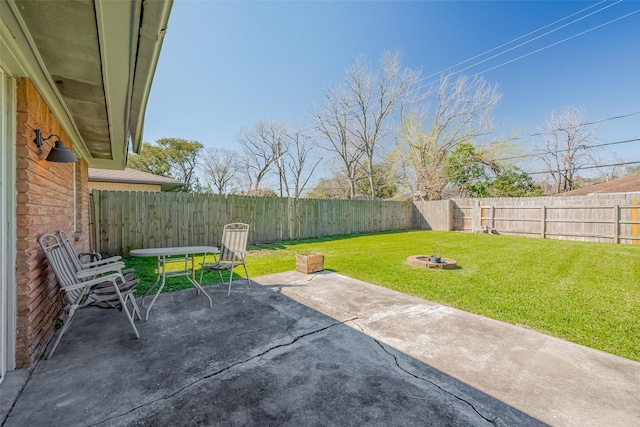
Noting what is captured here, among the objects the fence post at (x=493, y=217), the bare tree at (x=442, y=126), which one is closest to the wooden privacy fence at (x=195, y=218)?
the fence post at (x=493, y=217)

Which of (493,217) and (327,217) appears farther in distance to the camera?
(493,217)

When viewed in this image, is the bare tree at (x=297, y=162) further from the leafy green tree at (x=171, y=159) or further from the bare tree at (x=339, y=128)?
the leafy green tree at (x=171, y=159)

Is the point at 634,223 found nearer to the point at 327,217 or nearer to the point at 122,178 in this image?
the point at 327,217

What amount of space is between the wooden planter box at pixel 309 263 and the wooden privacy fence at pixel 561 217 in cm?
1023

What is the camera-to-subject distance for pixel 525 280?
Result: 15.3 ft

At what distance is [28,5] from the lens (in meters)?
1.48

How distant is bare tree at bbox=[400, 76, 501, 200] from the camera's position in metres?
16.6

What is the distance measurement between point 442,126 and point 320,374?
63.2 feet

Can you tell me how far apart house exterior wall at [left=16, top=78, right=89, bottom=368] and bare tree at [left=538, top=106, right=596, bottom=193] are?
22.6 metres

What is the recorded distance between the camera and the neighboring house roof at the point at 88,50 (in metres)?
1.46

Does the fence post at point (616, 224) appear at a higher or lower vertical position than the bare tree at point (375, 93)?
lower

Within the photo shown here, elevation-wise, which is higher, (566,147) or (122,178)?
(566,147)

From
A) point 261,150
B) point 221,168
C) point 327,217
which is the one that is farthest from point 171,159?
point 327,217

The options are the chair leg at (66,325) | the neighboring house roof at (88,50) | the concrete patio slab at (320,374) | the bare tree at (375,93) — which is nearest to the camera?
the neighboring house roof at (88,50)
